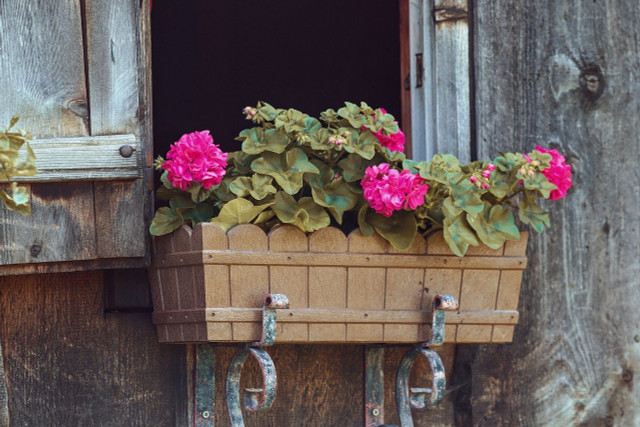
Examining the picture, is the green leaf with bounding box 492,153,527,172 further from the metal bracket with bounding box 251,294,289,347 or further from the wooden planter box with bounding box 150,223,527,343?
the metal bracket with bounding box 251,294,289,347

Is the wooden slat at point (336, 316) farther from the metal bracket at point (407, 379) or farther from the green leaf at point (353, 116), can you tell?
the green leaf at point (353, 116)

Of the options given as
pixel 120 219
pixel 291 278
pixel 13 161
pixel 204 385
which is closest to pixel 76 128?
pixel 120 219

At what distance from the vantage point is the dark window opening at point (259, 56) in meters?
5.10

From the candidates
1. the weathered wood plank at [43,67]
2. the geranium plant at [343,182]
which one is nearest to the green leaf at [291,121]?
the geranium plant at [343,182]

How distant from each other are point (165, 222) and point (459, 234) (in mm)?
637

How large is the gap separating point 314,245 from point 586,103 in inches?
34.0

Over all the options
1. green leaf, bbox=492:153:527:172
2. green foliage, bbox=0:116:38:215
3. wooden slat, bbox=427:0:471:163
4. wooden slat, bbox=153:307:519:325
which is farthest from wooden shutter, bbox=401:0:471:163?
green foliage, bbox=0:116:38:215

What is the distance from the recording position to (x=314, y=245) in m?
1.98

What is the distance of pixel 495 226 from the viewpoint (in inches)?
81.0

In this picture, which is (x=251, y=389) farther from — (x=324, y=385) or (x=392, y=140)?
(x=392, y=140)

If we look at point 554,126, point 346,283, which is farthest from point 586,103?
point 346,283

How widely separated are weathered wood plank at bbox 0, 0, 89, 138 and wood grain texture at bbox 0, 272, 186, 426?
0.40 metres

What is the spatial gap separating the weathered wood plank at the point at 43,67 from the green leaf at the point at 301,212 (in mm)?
446

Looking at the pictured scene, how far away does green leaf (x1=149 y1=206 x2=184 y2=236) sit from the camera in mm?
1994
